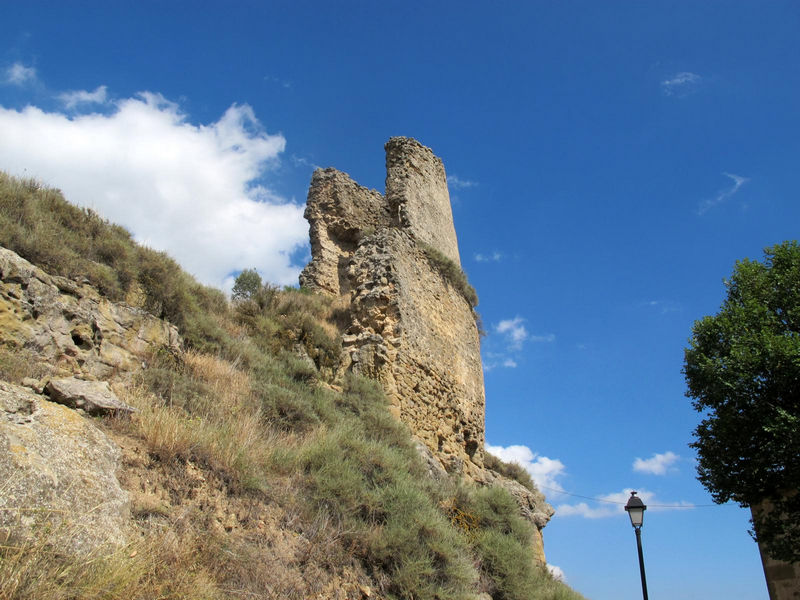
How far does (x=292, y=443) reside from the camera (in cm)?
567

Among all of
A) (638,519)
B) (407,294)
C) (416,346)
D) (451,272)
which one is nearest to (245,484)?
(416,346)

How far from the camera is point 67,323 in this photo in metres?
5.52

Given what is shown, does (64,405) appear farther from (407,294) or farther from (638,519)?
(638,519)

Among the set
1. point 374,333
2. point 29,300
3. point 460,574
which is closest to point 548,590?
point 460,574

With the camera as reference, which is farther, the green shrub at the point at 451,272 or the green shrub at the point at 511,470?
the green shrub at the point at 511,470

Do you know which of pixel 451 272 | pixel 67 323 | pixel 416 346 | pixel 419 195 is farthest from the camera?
pixel 419 195

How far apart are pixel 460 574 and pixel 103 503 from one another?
3074 mm

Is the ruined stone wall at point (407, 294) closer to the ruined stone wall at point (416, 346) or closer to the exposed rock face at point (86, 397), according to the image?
the ruined stone wall at point (416, 346)

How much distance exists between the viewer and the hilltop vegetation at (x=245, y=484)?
11.1 feet

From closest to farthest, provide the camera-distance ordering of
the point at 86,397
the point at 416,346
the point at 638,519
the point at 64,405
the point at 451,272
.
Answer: the point at 64,405, the point at 86,397, the point at 638,519, the point at 416,346, the point at 451,272

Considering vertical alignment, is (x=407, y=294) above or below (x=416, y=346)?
above

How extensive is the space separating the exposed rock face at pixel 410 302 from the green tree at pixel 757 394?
3820 mm

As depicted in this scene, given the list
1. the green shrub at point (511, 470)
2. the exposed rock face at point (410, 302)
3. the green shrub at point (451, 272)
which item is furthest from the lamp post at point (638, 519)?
the green shrub at point (451, 272)

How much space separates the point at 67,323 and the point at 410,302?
5.91 meters
